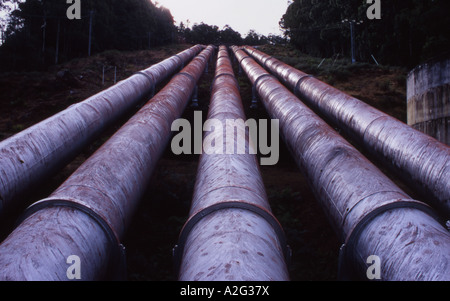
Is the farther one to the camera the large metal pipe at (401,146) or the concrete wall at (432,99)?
the concrete wall at (432,99)

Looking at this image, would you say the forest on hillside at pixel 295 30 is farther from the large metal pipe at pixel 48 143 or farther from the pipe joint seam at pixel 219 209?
the pipe joint seam at pixel 219 209

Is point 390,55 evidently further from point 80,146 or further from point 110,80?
point 80,146

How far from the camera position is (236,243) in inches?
107

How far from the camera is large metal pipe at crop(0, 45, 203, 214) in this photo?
4533 millimetres

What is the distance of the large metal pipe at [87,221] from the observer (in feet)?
8.55

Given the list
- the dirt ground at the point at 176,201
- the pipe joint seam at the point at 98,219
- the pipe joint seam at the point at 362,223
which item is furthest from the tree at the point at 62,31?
the pipe joint seam at the point at 362,223

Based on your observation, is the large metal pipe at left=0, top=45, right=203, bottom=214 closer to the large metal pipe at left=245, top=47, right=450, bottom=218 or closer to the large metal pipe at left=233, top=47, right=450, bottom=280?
the large metal pipe at left=233, top=47, right=450, bottom=280

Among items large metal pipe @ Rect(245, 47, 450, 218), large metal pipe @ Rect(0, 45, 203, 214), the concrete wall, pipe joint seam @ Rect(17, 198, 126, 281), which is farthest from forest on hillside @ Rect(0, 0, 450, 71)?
pipe joint seam @ Rect(17, 198, 126, 281)

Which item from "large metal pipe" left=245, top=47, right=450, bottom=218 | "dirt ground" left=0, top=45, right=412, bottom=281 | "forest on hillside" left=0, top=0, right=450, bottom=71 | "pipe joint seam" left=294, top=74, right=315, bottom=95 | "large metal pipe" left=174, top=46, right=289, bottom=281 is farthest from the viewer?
"forest on hillside" left=0, top=0, right=450, bottom=71

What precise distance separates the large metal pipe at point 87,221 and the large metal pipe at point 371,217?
263 cm

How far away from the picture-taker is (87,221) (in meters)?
3.33

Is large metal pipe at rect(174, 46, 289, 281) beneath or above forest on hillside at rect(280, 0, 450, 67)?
beneath
